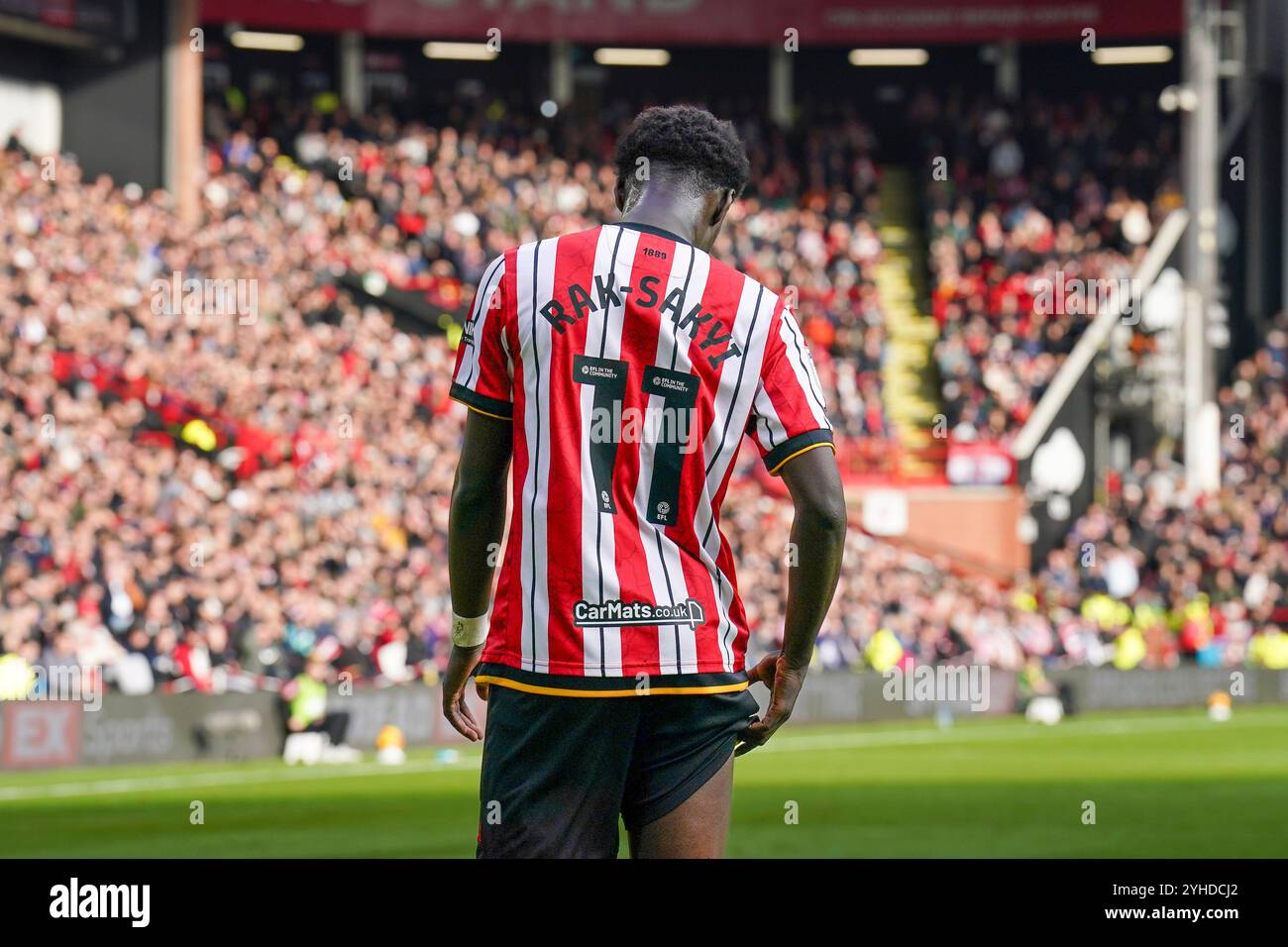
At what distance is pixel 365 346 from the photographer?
32.4 meters

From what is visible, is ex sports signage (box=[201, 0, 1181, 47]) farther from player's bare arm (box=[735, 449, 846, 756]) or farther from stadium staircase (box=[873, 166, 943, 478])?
player's bare arm (box=[735, 449, 846, 756])

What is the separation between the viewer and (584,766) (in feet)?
15.3

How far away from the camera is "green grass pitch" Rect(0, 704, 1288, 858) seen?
598 inches

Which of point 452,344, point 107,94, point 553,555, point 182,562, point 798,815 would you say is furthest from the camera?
point 107,94

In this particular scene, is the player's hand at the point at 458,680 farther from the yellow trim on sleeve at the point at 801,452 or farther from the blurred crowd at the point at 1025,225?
the blurred crowd at the point at 1025,225

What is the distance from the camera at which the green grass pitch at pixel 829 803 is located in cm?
1519

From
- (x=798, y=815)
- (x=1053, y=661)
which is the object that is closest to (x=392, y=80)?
(x=1053, y=661)

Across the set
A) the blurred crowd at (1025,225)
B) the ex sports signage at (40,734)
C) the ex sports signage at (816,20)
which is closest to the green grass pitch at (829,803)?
the ex sports signage at (40,734)

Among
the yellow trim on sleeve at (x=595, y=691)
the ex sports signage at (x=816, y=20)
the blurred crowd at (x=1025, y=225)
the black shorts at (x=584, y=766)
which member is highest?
the ex sports signage at (x=816, y=20)

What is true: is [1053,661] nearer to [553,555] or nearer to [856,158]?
[856,158]

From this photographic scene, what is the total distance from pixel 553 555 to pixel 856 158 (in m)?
41.1

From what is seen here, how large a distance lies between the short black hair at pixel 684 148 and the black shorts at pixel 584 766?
4.00 ft

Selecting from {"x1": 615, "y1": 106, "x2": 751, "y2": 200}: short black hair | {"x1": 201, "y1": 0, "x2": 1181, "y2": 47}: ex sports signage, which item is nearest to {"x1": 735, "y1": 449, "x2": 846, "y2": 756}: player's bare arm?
{"x1": 615, "y1": 106, "x2": 751, "y2": 200}: short black hair

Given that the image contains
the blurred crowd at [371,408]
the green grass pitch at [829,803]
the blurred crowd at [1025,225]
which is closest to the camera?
the green grass pitch at [829,803]
